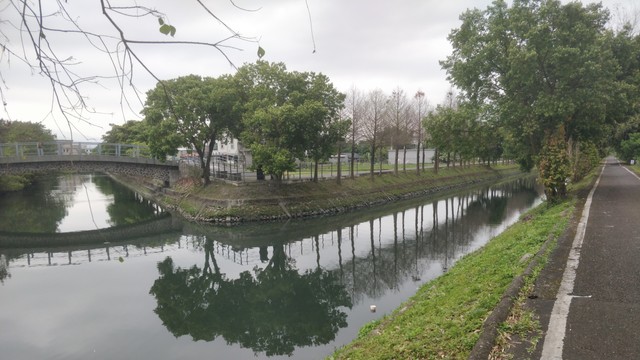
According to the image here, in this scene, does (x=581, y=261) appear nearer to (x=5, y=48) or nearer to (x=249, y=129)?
(x=5, y=48)

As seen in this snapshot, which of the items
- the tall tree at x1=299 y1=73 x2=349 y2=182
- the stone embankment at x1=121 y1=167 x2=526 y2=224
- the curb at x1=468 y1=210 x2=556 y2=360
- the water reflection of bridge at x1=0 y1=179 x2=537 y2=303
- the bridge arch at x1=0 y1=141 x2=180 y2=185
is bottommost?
the water reflection of bridge at x1=0 y1=179 x2=537 y2=303

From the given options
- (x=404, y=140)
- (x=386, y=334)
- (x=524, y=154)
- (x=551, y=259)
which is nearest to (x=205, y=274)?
(x=386, y=334)

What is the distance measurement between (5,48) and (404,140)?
50558 mm

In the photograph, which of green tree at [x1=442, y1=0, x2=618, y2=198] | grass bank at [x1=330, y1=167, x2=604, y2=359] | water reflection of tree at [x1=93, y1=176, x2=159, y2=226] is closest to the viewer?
grass bank at [x1=330, y1=167, x2=604, y2=359]

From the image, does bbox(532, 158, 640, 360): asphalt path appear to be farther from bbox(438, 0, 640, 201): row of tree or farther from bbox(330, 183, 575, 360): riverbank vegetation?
bbox(438, 0, 640, 201): row of tree

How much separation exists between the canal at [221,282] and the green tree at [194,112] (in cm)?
742

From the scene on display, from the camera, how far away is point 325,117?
1315 inches

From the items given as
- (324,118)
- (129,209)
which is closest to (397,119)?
(324,118)

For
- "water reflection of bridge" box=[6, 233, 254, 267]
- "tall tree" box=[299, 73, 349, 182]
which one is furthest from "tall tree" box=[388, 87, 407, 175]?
"water reflection of bridge" box=[6, 233, 254, 267]

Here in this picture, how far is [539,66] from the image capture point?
70.0 feet

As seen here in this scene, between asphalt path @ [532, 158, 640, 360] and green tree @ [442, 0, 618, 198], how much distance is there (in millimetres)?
9812

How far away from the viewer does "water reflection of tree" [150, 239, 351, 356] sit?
1340cm

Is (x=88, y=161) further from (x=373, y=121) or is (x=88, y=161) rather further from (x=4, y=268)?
(x=373, y=121)

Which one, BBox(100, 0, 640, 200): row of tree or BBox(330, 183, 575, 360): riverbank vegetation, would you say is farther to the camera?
BBox(100, 0, 640, 200): row of tree
